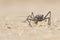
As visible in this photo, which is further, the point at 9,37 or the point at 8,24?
the point at 8,24

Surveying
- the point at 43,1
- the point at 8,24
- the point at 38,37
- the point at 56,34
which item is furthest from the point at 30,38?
the point at 43,1

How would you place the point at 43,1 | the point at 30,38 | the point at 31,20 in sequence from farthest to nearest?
the point at 43,1 < the point at 31,20 < the point at 30,38

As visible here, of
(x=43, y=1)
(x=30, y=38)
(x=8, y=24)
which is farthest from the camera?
(x=43, y=1)

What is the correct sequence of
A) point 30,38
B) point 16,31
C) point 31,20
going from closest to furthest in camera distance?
point 30,38 → point 16,31 → point 31,20

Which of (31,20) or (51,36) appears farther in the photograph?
(31,20)

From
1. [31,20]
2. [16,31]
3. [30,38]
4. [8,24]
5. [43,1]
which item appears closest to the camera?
[30,38]

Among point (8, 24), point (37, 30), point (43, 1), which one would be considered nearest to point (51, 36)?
point (37, 30)

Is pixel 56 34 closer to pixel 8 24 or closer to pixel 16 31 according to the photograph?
pixel 16 31

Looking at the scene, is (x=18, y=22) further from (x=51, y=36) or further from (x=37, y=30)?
(x=51, y=36)
